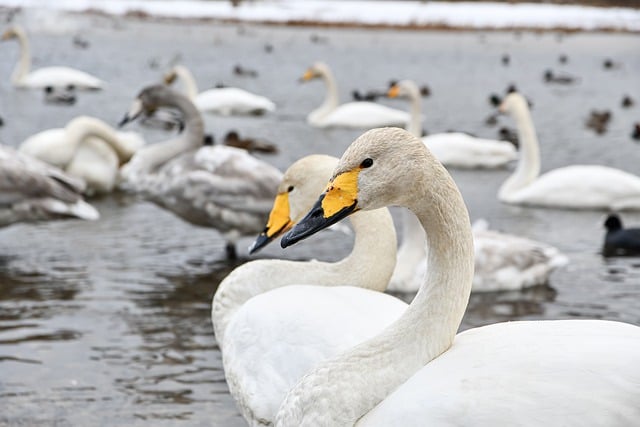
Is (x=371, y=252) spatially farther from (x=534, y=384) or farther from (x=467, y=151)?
(x=467, y=151)

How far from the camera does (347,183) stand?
3.04m

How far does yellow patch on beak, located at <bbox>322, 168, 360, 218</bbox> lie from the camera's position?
9.97 ft

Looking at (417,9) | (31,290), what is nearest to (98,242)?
(31,290)

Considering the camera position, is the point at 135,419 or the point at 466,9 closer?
the point at 135,419

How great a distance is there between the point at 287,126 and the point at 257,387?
39.4 ft

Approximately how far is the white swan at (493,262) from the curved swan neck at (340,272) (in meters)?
2.40

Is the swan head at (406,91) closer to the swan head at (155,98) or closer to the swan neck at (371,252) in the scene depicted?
the swan head at (155,98)

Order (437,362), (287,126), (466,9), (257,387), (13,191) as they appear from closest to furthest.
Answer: (437,362) → (257,387) → (13,191) → (287,126) → (466,9)

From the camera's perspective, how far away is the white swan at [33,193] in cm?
764

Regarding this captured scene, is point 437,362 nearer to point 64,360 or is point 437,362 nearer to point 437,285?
point 437,285

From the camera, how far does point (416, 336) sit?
10.1ft

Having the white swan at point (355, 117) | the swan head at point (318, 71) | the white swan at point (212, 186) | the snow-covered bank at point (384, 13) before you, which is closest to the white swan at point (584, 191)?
the white swan at point (212, 186)

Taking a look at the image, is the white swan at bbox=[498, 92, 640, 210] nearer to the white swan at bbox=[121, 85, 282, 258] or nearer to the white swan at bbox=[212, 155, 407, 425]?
the white swan at bbox=[121, 85, 282, 258]

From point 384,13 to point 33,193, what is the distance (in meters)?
43.7
